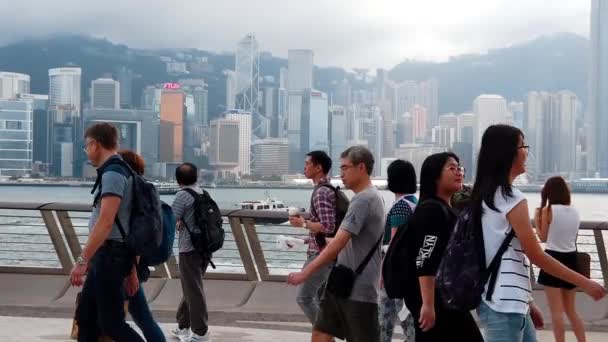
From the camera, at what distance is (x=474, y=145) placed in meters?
115

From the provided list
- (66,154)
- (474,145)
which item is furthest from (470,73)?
(66,154)

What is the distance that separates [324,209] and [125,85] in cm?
15676

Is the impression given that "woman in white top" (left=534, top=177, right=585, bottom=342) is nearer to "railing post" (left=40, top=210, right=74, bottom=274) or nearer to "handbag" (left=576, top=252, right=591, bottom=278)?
"handbag" (left=576, top=252, right=591, bottom=278)

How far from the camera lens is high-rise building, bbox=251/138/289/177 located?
118m

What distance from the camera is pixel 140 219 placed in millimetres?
5445

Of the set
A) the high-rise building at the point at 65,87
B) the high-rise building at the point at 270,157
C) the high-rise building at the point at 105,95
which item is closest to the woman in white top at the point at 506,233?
the high-rise building at the point at 270,157

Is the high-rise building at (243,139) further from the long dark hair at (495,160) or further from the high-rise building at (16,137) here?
the long dark hair at (495,160)

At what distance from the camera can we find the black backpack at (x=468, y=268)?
4.13m

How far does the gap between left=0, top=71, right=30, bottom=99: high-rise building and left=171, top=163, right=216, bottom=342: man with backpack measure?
14649 centimetres

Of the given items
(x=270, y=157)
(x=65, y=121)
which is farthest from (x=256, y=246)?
(x=65, y=121)

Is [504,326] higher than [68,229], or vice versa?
[504,326]

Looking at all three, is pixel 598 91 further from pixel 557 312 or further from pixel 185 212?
pixel 557 312

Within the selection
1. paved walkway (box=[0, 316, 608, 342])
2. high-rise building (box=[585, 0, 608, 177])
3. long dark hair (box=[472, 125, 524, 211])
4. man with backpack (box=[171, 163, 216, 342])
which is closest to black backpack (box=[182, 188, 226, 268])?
man with backpack (box=[171, 163, 216, 342])

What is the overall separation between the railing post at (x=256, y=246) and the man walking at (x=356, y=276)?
4458 millimetres
